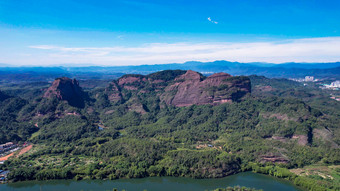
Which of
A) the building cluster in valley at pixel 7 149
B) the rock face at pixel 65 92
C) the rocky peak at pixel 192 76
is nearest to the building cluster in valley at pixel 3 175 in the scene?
the building cluster in valley at pixel 7 149

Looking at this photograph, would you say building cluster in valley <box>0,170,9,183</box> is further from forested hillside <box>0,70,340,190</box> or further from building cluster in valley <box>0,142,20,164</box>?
building cluster in valley <box>0,142,20,164</box>

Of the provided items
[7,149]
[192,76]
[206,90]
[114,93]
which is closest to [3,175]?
[7,149]

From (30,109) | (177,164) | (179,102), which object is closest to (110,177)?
(177,164)

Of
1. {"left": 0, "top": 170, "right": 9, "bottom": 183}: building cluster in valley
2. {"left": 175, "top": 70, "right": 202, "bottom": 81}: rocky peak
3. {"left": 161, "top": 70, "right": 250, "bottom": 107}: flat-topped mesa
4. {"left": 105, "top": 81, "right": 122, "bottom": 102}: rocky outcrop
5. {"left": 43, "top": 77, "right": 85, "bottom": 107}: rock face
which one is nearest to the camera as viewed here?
{"left": 0, "top": 170, "right": 9, "bottom": 183}: building cluster in valley

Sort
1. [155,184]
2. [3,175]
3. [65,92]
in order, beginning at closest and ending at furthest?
1. [155,184]
2. [3,175]
3. [65,92]

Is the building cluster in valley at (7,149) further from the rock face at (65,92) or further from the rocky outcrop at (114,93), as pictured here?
the rocky outcrop at (114,93)

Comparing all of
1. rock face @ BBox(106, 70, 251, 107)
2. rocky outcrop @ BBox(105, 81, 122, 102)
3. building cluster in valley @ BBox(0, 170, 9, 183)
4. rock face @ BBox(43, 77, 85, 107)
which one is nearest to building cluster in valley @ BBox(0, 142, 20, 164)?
building cluster in valley @ BBox(0, 170, 9, 183)

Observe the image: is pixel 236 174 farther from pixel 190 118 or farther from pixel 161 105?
pixel 161 105

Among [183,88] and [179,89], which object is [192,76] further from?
[179,89]
